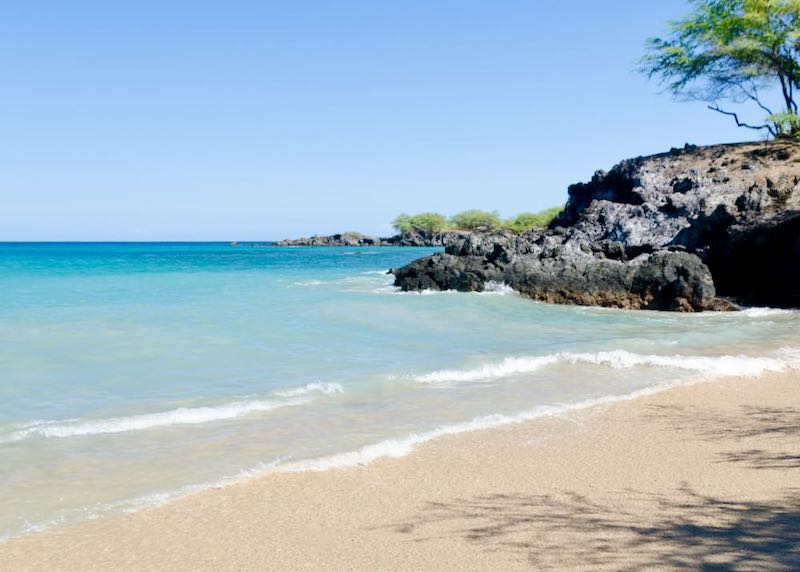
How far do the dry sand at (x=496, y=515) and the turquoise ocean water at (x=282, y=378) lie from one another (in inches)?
23.4

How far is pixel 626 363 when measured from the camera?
11.8 metres

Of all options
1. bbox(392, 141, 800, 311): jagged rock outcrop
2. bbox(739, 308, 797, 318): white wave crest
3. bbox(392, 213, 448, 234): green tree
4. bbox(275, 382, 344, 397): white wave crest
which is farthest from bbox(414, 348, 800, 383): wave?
bbox(392, 213, 448, 234): green tree

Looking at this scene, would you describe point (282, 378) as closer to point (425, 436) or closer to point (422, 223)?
point (425, 436)

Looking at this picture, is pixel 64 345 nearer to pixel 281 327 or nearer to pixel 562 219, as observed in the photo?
pixel 281 327

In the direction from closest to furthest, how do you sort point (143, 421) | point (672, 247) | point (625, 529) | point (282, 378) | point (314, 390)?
point (625, 529), point (143, 421), point (314, 390), point (282, 378), point (672, 247)

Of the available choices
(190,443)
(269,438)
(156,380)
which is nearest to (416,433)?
(269,438)

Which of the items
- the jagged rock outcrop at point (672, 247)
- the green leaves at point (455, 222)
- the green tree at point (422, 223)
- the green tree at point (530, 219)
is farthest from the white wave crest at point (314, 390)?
the green tree at point (422, 223)

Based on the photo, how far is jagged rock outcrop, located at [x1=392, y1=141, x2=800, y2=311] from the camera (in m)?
23.2

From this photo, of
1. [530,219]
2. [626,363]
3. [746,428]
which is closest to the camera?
[746,428]

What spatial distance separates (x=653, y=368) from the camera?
1141 cm

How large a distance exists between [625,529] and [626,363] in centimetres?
760

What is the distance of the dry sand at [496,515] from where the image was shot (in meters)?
4.35

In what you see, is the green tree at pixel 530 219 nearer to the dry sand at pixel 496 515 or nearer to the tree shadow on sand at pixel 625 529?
the dry sand at pixel 496 515

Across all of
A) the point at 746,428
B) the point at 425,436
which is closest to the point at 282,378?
the point at 425,436
